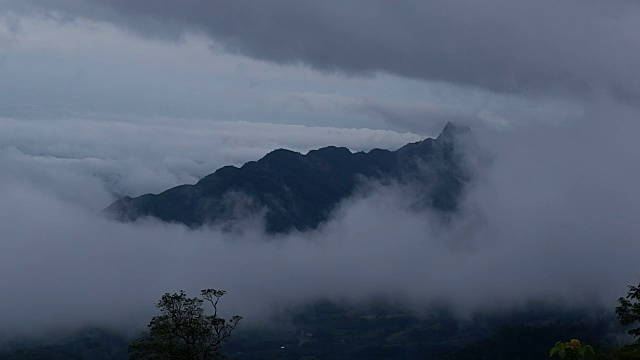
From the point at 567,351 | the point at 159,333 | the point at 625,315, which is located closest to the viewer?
the point at 567,351

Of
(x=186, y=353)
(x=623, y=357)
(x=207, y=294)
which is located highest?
(x=207, y=294)

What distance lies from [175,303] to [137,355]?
7.58 metres

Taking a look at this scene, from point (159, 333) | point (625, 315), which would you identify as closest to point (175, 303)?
point (159, 333)

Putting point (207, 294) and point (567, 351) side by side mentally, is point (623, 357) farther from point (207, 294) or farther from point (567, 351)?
point (207, 294)

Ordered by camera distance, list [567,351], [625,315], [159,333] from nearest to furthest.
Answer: [567,351]
[159,333]
[625,315]

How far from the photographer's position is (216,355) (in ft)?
308

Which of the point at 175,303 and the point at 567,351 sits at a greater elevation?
the point at 175,303

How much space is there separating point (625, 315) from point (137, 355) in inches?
2373

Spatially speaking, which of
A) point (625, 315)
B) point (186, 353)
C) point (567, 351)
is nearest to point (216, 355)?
point (186, 353)

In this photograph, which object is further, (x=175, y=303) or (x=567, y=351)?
(x=175, y=303)

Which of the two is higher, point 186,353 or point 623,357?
point 186,353

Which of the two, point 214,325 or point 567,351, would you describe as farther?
point 214,325

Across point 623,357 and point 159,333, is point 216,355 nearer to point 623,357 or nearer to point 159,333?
point 159,333

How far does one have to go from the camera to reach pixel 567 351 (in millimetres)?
69188
